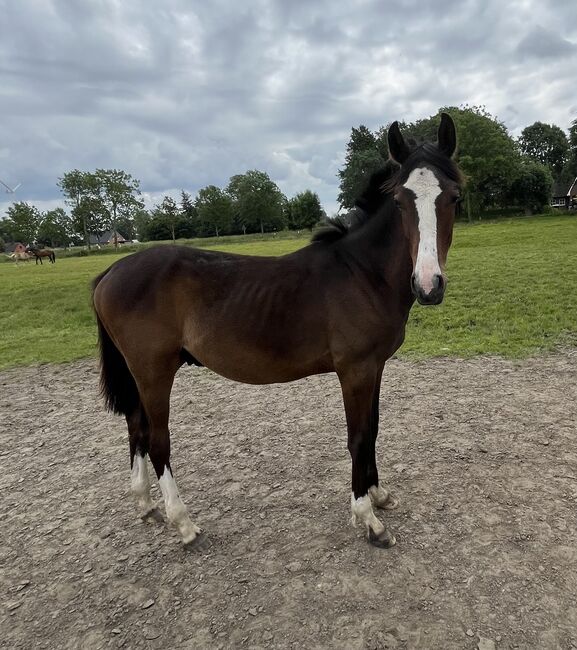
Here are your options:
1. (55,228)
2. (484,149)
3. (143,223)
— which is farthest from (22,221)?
(484,149)

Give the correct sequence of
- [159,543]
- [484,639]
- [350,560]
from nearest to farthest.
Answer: [484,639] → [350,560] → [159,543]

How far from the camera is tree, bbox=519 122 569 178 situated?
74.2 m

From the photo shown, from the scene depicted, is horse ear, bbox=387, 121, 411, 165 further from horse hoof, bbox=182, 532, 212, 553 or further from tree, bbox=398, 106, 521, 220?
tree, bbox=398, 106, 521, 220

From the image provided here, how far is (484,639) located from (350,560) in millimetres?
886

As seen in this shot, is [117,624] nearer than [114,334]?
Yes

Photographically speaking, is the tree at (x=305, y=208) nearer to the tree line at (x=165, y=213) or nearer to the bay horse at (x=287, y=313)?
the tree line at (x=165, y=213)

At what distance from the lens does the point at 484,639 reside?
7.11 ft

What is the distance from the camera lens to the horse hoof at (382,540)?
2.90 metres

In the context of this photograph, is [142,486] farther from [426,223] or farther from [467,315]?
[467,315]

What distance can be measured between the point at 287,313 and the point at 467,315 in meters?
7.34

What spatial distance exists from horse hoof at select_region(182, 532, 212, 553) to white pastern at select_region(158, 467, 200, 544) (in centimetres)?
2

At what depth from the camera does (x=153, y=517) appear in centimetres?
338

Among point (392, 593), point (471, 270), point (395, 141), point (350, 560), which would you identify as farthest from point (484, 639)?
point (471, 270)

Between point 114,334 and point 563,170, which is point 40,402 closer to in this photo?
point 114,334
